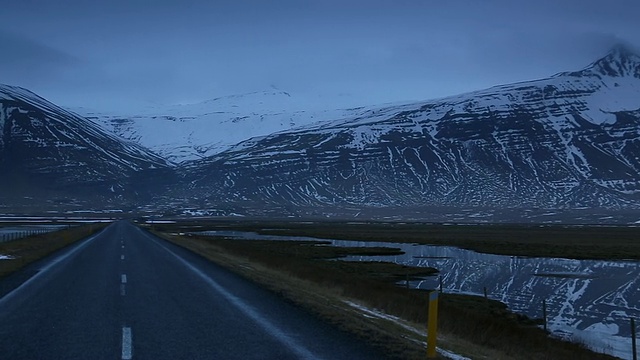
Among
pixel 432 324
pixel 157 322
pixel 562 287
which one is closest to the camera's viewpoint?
pixel 432 324

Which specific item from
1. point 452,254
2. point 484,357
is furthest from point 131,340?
point 452,254

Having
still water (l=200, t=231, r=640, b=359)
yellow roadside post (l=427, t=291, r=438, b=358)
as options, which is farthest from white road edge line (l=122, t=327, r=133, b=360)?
still water (l=200, t=231, r=640, b=359)

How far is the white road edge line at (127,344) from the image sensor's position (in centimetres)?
1157

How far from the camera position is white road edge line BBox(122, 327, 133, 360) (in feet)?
38.0

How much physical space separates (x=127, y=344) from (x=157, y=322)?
8.97ft

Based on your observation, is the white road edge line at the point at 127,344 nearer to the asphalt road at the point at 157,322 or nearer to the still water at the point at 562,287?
the asphalt road at the point at 157,322

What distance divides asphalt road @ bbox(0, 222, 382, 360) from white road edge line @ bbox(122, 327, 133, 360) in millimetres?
18

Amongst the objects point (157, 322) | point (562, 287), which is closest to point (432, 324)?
point (157, 322)

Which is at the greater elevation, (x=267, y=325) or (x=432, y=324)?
(x=432, y=324)

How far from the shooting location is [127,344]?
1254 cm

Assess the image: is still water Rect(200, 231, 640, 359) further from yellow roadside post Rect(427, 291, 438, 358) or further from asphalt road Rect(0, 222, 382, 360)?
asphalt road Rect(0, 222, 382, 360)

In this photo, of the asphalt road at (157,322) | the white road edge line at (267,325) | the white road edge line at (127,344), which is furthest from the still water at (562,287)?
the white road edge line at (127,344)

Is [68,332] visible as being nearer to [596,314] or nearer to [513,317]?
[513,317]

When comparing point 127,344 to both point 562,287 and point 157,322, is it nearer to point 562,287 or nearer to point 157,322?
point 157,322
